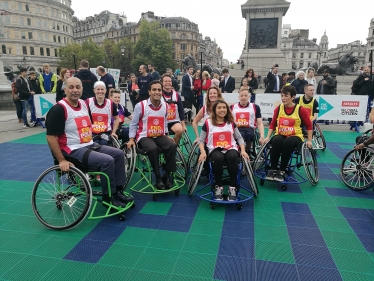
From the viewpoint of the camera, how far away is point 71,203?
3.10 meters

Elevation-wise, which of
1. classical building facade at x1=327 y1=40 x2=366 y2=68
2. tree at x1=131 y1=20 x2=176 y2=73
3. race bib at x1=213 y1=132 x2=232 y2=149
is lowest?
race bib at x1=213 y1=132 x2=232 y2=149

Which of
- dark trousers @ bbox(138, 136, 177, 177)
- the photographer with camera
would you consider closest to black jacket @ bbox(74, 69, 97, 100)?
dark trousers @ bbox(138, 136, 177, 177)

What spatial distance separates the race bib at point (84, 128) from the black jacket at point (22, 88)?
→ 752 centimetres

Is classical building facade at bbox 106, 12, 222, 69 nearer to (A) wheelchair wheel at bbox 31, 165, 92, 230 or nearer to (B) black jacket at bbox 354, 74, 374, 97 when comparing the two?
(B) black jacket at bbox 354, 74, 374, 97

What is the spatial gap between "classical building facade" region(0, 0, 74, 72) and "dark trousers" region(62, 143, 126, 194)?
6279cm

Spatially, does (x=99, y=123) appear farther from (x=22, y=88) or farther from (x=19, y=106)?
(x=19, y=106)

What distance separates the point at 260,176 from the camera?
4.50 metres

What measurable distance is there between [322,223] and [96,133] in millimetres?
3466

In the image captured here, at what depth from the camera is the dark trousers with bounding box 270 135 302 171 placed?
13.7 ft

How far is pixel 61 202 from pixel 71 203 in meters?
0.58

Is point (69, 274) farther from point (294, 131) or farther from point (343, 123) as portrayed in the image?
point (343, 123)

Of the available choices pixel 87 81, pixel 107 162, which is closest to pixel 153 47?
pixel 87 81

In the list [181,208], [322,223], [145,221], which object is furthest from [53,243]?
[322,223]

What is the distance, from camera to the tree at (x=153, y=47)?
56125mm
